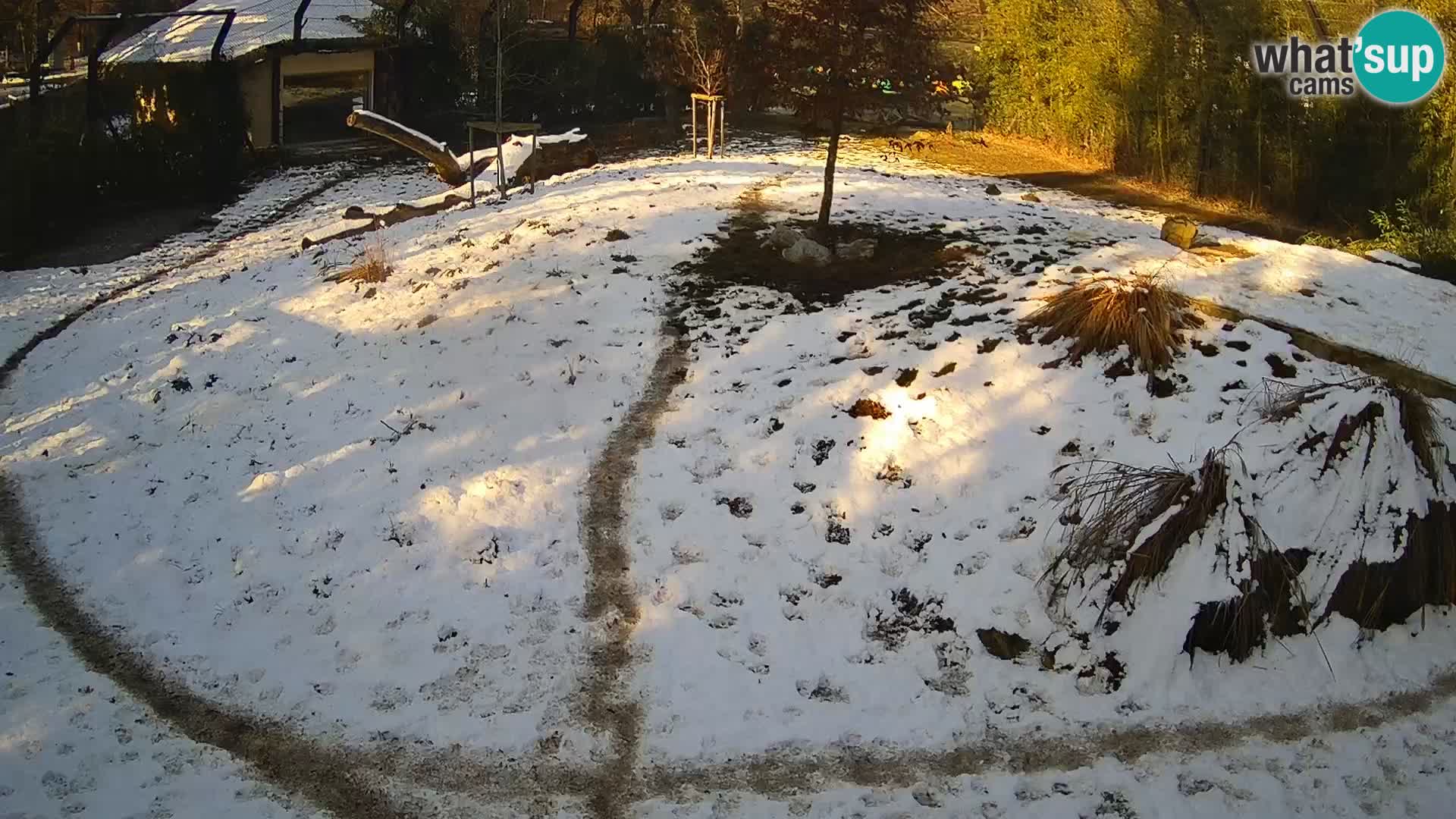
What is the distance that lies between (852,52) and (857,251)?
1.70m

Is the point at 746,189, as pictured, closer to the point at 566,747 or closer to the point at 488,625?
the point at 488,625

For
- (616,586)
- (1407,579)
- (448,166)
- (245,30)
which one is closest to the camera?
(1407,579)

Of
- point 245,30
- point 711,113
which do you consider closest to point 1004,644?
point 711,113

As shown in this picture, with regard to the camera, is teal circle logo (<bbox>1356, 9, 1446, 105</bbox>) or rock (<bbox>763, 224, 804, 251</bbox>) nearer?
rock (<bbox>763, 224, 804, 251</bbox>)

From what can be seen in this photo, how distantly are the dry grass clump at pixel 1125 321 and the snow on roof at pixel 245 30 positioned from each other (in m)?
15.4

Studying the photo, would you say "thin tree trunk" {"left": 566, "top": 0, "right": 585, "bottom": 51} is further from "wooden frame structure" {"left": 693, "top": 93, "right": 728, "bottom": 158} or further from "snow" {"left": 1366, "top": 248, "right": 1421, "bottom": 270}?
"snow" {"left": 1366, "top": 248, "right": 1421, "bottom": 270}

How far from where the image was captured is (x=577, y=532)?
649 cm

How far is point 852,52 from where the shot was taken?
937 cm

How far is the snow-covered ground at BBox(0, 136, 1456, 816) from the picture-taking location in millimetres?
4988

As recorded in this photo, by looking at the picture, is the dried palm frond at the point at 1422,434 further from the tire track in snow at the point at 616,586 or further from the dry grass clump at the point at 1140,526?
the tire track in snow at the point at 616,586

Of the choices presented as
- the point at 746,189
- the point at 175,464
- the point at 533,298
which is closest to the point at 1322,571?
the point at 533,298

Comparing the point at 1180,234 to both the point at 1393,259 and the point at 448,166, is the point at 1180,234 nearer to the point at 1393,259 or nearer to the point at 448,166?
the point at 1393,259

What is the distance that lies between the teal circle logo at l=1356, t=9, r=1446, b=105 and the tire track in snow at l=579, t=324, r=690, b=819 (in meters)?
8.10

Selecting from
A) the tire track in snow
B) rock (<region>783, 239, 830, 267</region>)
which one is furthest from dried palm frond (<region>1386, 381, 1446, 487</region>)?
rock (<region>783, 239, 830, 267</region>)
